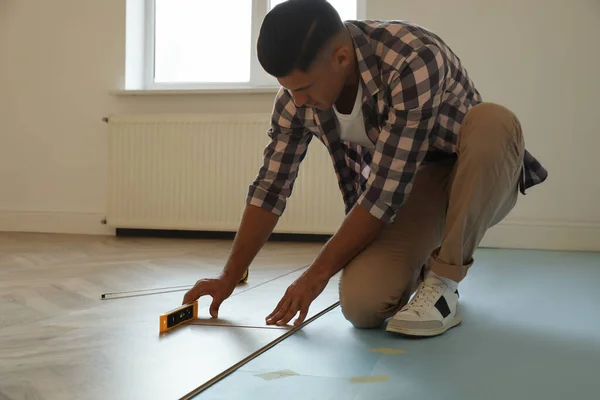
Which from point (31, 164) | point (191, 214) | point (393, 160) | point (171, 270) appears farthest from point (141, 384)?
point (31, 164)

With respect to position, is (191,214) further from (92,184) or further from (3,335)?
(3,335)

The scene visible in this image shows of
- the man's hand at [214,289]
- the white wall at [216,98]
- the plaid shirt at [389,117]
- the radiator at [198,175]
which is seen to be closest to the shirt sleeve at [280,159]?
the plaid shirt at [389,117]

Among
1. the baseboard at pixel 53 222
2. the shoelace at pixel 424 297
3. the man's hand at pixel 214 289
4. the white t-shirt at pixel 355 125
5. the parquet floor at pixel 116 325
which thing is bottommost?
the baseboard at pixel 53 222

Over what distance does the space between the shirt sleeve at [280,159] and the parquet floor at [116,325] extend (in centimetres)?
26

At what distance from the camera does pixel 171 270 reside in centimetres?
242

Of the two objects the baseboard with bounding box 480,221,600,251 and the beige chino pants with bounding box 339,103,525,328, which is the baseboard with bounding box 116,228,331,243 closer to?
the baseboard with bounding box 480,221,600,251

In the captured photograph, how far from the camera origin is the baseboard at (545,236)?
3281mm

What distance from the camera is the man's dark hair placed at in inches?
48.5

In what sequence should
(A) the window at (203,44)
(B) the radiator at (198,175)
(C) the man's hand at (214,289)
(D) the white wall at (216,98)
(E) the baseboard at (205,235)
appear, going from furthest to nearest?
(A) the window at (203,44)
(E) the baseboard at (205,235)
(B) the radiator at (198,175)
(D) the white wall at (216,98)
(C) the man's hand at (214,289)

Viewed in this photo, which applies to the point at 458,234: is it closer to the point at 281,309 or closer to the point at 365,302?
the point at 365,302

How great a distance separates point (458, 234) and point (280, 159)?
42cm

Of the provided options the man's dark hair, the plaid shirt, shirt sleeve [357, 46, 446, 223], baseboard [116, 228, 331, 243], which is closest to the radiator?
baseboard [116, 228, 331, 243]

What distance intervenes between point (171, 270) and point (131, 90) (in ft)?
5.43

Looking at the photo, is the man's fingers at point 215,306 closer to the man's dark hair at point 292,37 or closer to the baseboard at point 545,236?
the man's dark hair at point 292,37
